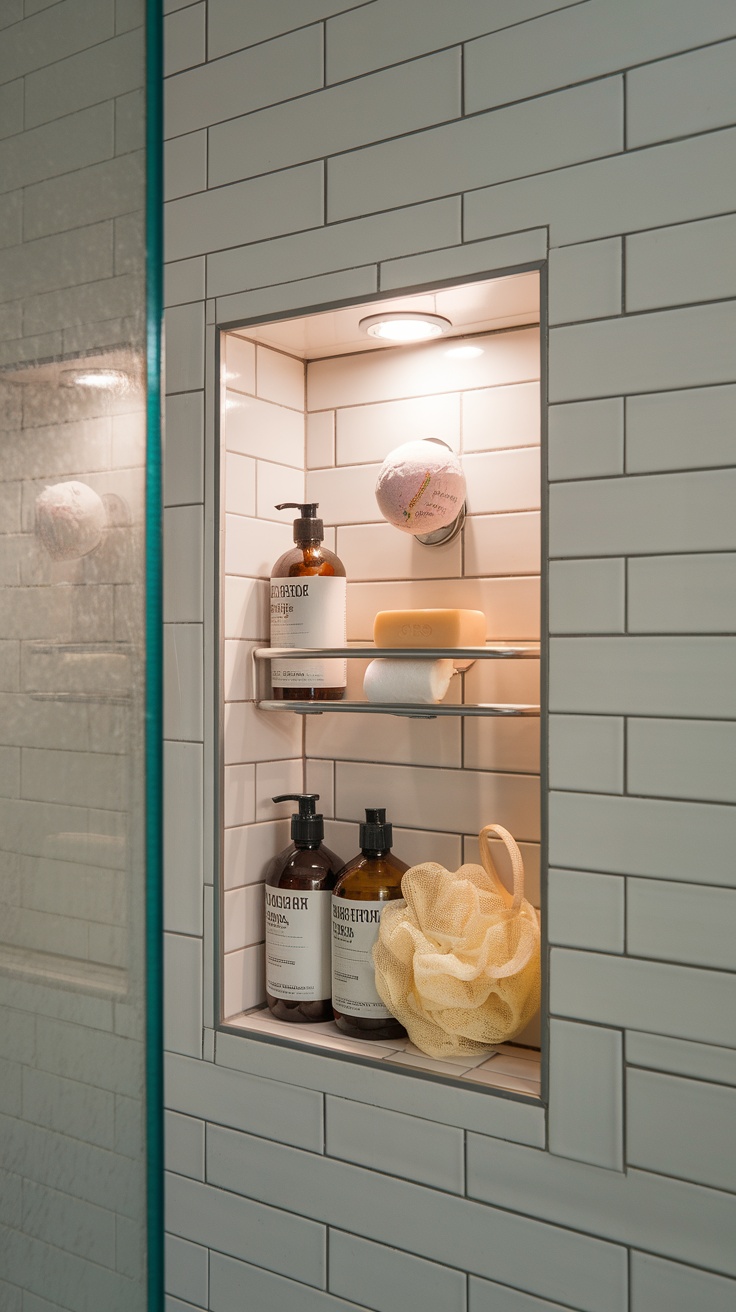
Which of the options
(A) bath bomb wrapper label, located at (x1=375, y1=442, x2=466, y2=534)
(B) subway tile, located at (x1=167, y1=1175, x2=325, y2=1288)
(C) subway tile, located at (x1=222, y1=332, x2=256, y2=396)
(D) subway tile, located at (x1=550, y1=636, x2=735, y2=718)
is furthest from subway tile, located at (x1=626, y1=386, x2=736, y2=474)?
(B) subway tile, located at (x1=167, y1=1175, x2=325, y2=1288)

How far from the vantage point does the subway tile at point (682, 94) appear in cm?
79

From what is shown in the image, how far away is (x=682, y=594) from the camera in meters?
0.81

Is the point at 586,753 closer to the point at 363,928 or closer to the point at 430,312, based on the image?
the point at 363,928

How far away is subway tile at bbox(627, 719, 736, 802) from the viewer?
793 millimetres

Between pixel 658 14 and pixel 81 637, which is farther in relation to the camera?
pixel 81 637

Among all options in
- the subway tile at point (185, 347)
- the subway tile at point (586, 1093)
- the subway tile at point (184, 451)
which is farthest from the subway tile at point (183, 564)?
the subway tile at point (586, 1093)

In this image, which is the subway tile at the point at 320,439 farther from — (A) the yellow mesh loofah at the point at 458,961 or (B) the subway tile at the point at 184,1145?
(B) the subway tile at the point at 184,1145

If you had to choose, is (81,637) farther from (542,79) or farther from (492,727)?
(542,79)

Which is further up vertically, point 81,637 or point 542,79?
point 542,79

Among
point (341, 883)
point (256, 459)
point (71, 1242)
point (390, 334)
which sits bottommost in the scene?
point (71, 1242)

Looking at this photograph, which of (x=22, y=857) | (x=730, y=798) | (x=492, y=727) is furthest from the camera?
(x=492, y=727)

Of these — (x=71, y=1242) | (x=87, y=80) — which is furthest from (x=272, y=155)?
(x=71, y=1242)

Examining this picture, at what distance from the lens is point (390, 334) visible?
107 centimetres

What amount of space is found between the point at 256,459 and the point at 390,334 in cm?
20
